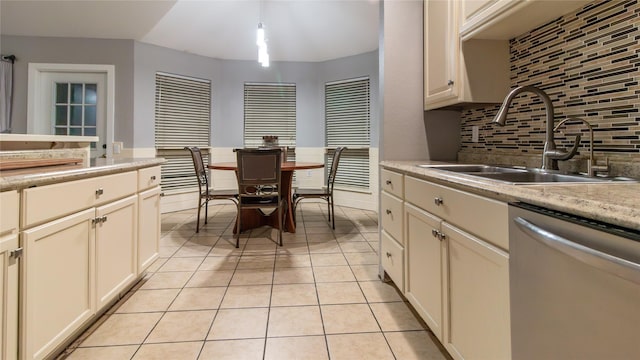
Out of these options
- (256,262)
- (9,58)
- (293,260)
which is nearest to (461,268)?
(293,260)

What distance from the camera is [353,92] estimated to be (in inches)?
206

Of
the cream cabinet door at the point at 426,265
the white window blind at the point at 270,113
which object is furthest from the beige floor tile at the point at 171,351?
the white window blind at the point at 270,113

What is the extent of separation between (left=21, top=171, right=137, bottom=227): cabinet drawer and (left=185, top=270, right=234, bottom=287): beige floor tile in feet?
2.78

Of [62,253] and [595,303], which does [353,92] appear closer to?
[62,253]

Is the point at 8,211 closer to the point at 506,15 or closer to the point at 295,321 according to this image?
the point at 295,321

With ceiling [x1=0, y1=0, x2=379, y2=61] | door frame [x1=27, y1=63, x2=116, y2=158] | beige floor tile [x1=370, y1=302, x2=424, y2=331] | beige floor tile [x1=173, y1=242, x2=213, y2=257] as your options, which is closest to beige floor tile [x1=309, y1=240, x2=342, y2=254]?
beige floor tile [x1=173, y1=242, x2=213, y2=257]

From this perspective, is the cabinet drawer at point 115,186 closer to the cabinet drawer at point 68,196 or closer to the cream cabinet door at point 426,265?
the cabinet drawer at point 68,196

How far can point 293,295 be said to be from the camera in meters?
2.14

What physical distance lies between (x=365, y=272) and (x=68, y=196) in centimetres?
196

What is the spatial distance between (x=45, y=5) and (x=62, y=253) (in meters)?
3.46

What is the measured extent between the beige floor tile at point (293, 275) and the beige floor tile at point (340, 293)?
0.16 m

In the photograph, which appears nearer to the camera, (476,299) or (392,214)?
A: (476,299)

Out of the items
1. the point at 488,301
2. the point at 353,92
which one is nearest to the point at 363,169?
the point at 353,92

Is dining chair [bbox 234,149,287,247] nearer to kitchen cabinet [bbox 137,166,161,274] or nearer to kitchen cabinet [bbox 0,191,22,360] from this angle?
kitchen cabinet [bbox 137,166,161,274]
